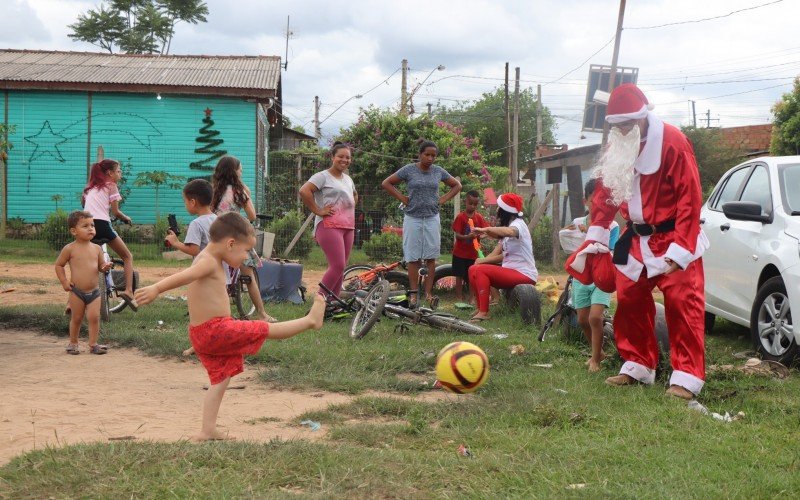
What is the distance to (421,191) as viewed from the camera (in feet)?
33.4

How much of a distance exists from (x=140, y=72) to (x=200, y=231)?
1491cm

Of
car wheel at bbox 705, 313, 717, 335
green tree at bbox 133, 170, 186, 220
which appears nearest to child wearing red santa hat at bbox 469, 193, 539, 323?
car wheel at bbox 705, 313, 717, 335

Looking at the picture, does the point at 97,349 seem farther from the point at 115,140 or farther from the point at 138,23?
the point at 138,23

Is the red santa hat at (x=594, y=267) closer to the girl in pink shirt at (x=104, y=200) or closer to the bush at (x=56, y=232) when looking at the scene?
the girl in pink shirt at (x=104, y=200)

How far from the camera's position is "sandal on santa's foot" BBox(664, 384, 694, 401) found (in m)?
5.42

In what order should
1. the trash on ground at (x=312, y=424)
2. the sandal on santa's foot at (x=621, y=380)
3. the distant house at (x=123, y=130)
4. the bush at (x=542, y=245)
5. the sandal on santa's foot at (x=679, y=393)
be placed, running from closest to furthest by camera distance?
the trash on ground at (x=312, y=424) → the sandal on santa's foot at (x=679, y=393) → the sandal on santa's foot at (x=621, y=380) → the bush at (x=542, y=245) → the distant house at (x=123, y=130)

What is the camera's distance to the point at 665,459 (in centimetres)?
399

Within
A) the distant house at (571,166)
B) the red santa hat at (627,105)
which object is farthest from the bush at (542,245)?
the red santa hat at (627,105)

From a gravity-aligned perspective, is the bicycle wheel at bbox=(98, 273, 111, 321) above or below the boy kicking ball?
below

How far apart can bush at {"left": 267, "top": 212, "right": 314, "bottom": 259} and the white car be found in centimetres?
1067

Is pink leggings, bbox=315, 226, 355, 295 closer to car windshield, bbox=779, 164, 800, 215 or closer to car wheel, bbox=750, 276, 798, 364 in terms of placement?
car wheel, bbox=750, 276, 798, 364

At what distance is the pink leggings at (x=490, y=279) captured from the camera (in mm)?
9305

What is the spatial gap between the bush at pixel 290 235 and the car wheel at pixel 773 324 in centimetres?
1178

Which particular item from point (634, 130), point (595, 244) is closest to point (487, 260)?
point (595, 244)
